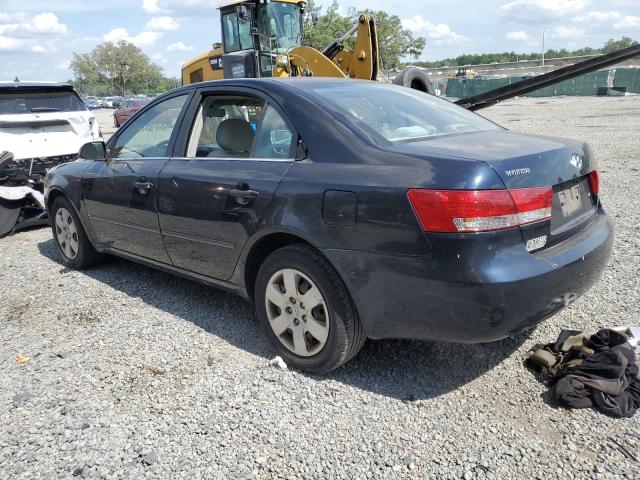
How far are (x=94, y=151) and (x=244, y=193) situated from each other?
6.63ft

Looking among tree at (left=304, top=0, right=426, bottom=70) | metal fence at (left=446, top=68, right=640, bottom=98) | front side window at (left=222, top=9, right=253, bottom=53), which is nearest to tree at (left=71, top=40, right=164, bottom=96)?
tree at (left=304, top=0, right=426, bottom=70)

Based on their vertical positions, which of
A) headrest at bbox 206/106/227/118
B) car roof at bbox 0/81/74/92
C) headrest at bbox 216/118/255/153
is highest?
car roof at bbox 0/81/74/92

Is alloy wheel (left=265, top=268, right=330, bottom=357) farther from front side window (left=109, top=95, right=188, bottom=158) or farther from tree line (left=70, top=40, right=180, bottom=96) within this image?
tree line (left=70, top=40, right=180, bottom=96)

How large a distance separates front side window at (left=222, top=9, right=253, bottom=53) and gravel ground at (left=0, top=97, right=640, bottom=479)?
31.3ft

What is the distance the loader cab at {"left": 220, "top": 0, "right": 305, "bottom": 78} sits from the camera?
12016mm

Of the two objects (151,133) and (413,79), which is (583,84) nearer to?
(413,79)

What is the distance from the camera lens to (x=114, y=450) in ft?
8.66

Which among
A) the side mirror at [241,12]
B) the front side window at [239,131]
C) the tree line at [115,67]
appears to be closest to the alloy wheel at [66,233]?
the front side window at [239,131]

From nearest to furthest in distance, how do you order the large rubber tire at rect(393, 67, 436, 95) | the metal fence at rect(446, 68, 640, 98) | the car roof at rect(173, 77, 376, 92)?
1. the car roof at rect(173, 77, 376, 92)
2. the large rubber tire at rect(393, 67, 436, 95)
3. the metal fence at rect(446, 68, 640, 98)

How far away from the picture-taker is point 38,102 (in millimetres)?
8102

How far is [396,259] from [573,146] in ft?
4.27

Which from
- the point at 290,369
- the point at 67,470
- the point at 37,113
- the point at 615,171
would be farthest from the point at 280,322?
the point at 615,171

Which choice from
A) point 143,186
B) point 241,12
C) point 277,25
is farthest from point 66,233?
point 277,25

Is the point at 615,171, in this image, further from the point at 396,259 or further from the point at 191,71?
the point at 191,71
